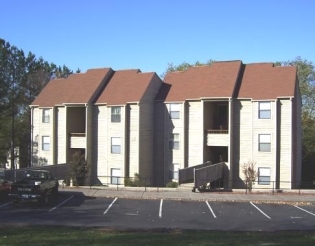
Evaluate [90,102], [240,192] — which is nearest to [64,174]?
[90,102]

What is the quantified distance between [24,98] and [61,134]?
47.4 ft

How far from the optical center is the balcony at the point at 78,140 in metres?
40.7

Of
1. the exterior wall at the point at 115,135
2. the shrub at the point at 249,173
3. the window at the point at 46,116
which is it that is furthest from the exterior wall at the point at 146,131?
the window at the point at 46,116

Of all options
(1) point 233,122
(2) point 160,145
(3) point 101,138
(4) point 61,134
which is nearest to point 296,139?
(1) point 233,122

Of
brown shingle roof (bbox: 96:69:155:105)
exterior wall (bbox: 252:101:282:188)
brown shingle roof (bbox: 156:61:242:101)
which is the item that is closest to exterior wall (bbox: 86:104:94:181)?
brown shingle roof (bbox: 96:69:155:105)

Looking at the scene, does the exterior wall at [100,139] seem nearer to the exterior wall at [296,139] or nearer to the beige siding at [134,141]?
the beige siding at [134,141]

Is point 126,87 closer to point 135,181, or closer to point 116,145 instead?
point 116,145

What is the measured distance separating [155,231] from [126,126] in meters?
23.6

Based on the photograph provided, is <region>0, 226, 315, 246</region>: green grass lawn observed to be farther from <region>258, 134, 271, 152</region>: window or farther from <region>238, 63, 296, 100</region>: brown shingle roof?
<region>238, 63, 296, 100</region>: brown shingle roof

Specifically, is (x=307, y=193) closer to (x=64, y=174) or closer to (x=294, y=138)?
(x=294, y=138)

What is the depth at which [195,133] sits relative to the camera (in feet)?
124

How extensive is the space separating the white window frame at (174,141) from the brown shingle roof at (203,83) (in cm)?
311

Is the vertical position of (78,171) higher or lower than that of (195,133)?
lower

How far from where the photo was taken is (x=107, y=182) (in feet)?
130
